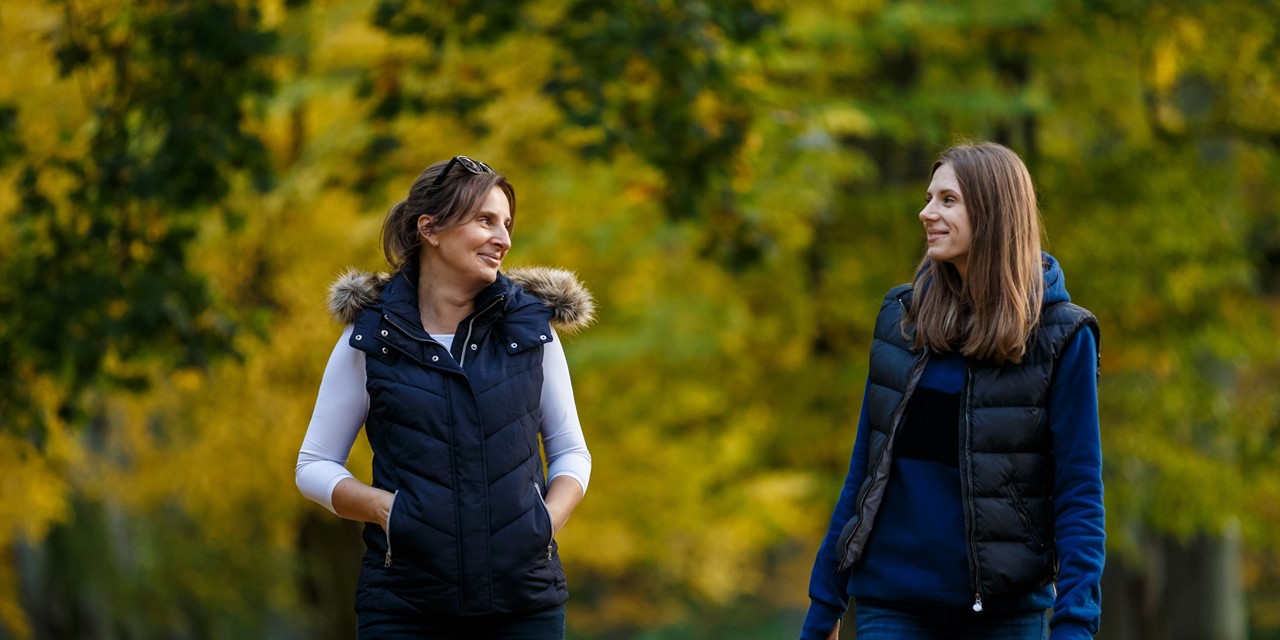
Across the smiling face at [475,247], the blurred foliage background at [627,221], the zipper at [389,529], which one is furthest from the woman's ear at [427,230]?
the blurred foliage background at [627,221]

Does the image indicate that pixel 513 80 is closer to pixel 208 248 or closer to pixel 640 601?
pixel 208 248

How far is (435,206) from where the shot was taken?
4.27 meters

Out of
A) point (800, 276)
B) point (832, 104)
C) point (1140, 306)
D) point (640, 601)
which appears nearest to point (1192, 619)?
point (1140, 306)

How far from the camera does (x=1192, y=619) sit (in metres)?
17.3

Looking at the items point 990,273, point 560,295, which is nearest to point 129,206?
point 560,295

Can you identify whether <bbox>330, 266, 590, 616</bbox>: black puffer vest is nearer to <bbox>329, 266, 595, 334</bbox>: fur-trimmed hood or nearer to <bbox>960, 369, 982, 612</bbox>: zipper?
<bbox>329, 266, 595, 334</bbox>: fur-trimmed hood

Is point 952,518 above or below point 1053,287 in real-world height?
below

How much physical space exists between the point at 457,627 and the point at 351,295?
2.90 ft

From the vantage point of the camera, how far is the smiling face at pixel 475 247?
4.21 meters

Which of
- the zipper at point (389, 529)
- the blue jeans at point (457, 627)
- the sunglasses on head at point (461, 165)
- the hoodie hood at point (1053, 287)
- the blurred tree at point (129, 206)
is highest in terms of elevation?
the blurred tree at point (129, 206)

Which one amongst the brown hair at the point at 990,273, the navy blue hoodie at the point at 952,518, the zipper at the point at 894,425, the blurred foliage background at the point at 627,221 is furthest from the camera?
the blurred foliage background at the point at 627,221

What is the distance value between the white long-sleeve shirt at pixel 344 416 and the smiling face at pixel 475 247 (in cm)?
17

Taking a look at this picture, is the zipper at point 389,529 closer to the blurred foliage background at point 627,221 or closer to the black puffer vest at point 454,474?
the black puffer vest at point 454,474

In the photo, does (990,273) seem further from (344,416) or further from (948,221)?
(344,416)
